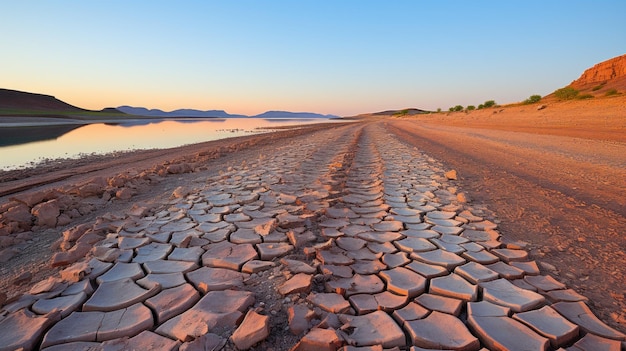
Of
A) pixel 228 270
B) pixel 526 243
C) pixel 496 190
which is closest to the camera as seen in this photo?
pixel 228 270

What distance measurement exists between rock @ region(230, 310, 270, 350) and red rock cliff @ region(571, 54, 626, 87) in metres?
64.0

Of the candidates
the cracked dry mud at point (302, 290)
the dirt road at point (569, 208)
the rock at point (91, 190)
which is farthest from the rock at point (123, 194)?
the dirt road at point (569, 208)

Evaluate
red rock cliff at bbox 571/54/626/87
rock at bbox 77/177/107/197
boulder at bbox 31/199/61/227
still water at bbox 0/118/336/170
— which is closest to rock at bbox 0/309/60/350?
boulder at bbox 31/199/61/227

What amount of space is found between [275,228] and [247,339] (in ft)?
4.23

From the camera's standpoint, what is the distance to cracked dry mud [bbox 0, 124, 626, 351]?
4.13ft

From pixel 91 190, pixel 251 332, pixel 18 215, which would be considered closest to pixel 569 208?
pixel 251 332

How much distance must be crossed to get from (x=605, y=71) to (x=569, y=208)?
68206 millimetres

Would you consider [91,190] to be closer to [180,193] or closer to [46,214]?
[46,214]

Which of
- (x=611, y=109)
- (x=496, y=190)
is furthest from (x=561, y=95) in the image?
(x=496, y=190)

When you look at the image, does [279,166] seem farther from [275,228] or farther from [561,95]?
[561,95]

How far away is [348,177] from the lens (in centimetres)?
466

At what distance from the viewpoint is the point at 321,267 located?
1.86 meters

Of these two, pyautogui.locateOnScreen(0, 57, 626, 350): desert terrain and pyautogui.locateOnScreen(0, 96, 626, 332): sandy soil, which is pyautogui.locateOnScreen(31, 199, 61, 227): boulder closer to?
pyautogui.locateOnScreen(0, 57, 626, 350): desert terrain

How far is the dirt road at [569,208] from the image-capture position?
1.75 meters
